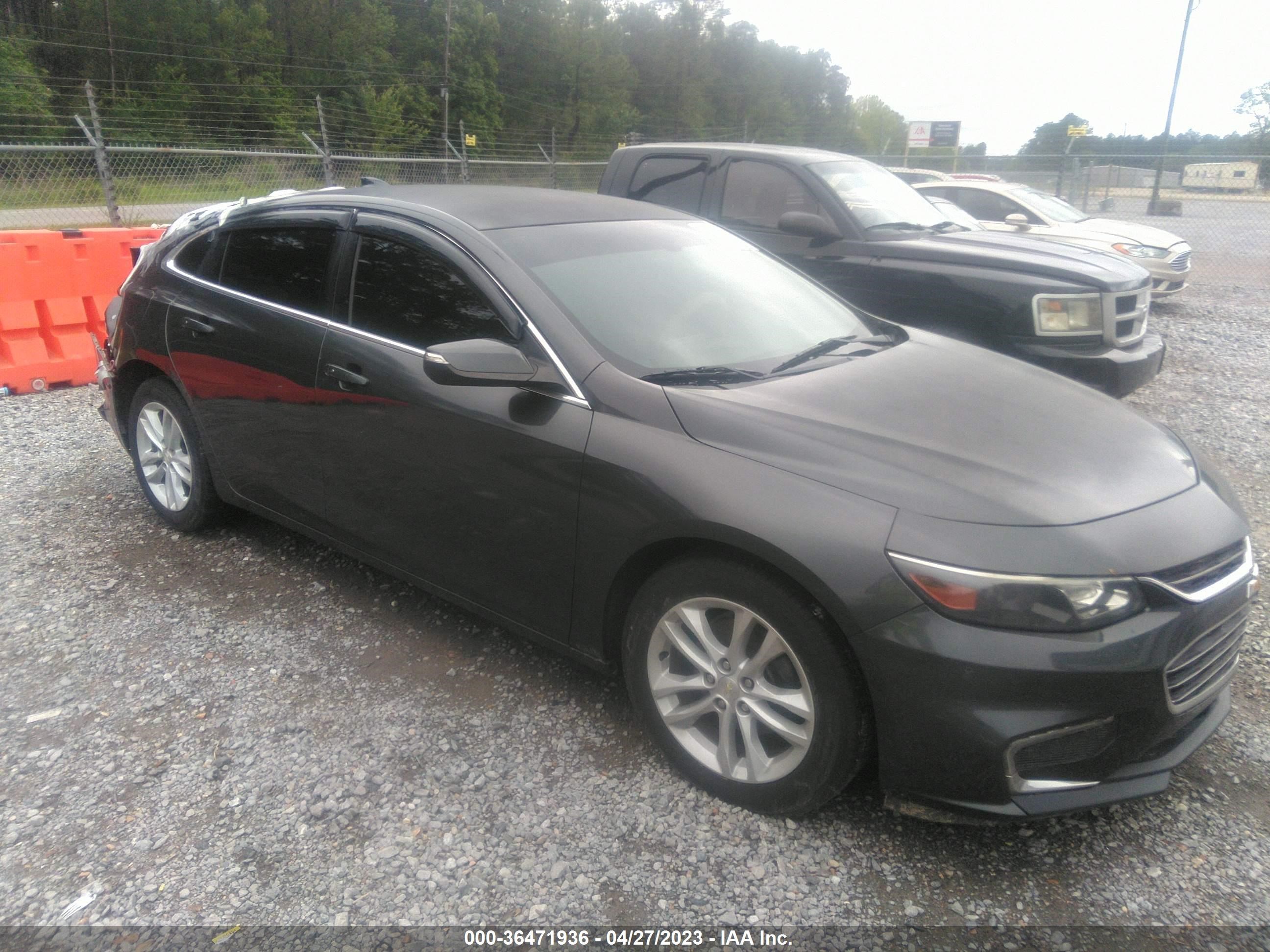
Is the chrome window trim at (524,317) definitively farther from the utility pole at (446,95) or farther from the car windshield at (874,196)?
the utility pole at (446,95)

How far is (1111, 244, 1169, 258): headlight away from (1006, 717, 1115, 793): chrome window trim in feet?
34.0

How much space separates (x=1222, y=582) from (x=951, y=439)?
76cm

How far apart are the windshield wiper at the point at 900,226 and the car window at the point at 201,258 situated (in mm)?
3953

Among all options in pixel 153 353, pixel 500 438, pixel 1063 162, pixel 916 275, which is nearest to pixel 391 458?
pixel 500 438

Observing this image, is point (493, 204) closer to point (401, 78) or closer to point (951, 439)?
point (951, 439)

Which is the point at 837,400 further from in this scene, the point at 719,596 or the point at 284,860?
the point at 284,860

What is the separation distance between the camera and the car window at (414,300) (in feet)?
10.4

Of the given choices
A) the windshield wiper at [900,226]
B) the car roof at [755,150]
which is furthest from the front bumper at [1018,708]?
the car roof at [755,150]

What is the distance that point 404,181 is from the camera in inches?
780

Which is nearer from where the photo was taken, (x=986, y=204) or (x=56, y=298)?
(x=56, y=298)

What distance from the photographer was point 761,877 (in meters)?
2.46

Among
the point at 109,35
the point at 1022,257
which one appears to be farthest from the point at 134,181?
the point at 109,35

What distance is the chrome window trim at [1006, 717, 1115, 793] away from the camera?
7.35ft

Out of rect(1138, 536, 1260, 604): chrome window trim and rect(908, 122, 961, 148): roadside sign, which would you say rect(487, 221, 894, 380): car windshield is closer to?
rect(1138, 536, 1260, 604): chrome window trim
